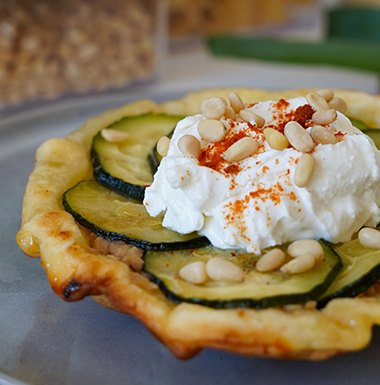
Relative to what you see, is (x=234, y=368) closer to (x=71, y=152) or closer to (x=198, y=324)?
(x=198, y=324)

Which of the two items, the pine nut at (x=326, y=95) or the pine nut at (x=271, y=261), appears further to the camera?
the pine nut at (x=326, y=95)

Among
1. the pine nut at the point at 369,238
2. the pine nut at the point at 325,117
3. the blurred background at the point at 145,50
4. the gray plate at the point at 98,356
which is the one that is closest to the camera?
the gray plate at the point at 98,356

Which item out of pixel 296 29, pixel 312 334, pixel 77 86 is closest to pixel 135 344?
pixel 312 334

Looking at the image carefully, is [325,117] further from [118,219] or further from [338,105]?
[118,219]

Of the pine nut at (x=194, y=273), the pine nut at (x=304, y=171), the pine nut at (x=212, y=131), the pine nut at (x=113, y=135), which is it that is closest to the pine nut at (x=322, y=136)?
the pine nut at (x=304, y=171)

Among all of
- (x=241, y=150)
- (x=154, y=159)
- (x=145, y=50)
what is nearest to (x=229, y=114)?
(x=241, y=150)

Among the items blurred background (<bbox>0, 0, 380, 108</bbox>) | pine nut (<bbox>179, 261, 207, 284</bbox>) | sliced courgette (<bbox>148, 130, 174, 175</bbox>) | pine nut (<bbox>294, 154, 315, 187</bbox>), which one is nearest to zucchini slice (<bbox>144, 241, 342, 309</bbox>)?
pine nut (<bbox>179, 261, 207, 284</bbox>)

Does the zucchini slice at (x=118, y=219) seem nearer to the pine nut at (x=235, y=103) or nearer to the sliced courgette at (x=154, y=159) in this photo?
the sliced courgette at (x=154, y=159)
